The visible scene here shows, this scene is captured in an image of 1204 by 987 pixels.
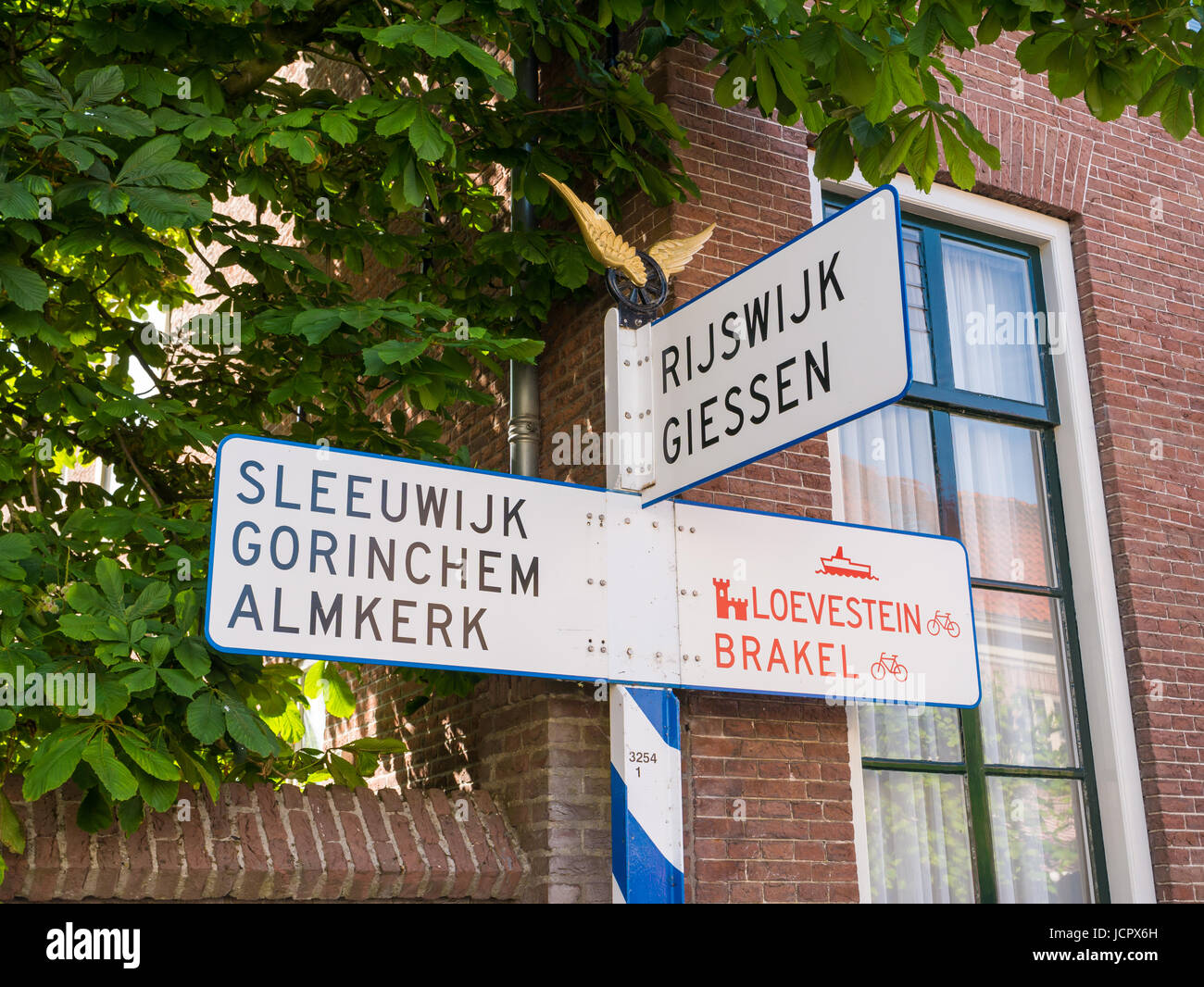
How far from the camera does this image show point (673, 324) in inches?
164

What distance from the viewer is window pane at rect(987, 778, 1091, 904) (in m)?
5.62

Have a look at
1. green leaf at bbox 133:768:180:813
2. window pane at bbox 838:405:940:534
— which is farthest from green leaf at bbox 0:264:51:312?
window pane at bbox 838:405:940:534

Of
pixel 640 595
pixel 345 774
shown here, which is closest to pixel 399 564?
pixel 640 595

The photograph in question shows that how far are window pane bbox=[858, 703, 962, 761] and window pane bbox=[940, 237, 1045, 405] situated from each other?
1.74 metres

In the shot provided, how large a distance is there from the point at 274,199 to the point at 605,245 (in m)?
1.38

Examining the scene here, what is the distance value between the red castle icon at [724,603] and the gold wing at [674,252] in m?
1.22

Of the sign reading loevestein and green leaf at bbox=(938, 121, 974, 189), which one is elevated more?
green leaf at bbox=(938, 121, 974, 189)

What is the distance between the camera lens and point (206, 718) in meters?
3.55

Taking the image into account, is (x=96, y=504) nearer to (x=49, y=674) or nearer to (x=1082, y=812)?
(x=49, y=674)

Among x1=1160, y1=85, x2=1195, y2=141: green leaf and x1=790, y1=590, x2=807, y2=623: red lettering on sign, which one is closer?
x1=1160, y1=85, x2=1195, y2=141: green leaf

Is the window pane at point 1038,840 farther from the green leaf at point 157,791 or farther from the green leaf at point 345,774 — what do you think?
the green leaf at point 157,791

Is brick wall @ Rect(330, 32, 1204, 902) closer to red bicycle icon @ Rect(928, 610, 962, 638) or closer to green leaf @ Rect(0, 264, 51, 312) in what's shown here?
red bicycle icon @ Rect(928, 610, 962, 638)

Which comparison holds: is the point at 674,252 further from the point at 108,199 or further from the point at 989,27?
the point at 108,199

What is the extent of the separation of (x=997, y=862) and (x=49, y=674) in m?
4.14
